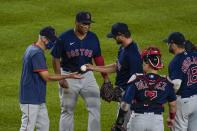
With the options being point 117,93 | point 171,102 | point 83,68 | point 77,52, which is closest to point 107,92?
point 117,93

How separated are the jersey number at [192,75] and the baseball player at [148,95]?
41.2 inches

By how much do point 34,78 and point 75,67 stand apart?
1.17 meters

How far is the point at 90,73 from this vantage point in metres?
11.1

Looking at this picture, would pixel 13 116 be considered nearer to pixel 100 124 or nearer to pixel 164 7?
pixel 100 124

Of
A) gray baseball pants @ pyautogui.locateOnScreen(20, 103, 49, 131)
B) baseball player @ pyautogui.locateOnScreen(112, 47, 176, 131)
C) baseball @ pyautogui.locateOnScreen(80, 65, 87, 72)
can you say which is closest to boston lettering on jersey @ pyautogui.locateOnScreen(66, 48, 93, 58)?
baseball @ pyautogui.locateOnScreen(80, 65, 87, 72)

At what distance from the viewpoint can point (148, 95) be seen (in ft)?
28.9

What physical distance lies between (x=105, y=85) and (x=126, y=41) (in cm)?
106

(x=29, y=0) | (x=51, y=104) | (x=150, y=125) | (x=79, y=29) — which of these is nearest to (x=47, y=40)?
(x=79, y=29)

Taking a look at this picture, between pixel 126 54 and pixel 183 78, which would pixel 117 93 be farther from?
pixel 183 78

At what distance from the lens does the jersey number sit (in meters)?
9.94

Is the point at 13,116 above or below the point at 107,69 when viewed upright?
below

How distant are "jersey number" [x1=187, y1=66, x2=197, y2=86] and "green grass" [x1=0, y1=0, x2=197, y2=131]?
3449 mm

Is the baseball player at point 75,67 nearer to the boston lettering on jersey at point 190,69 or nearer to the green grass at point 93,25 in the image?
the boston lettering on jersey at point 190,69

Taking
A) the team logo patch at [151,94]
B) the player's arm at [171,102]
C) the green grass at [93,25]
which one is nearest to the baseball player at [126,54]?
the player's arm at [171,102]
